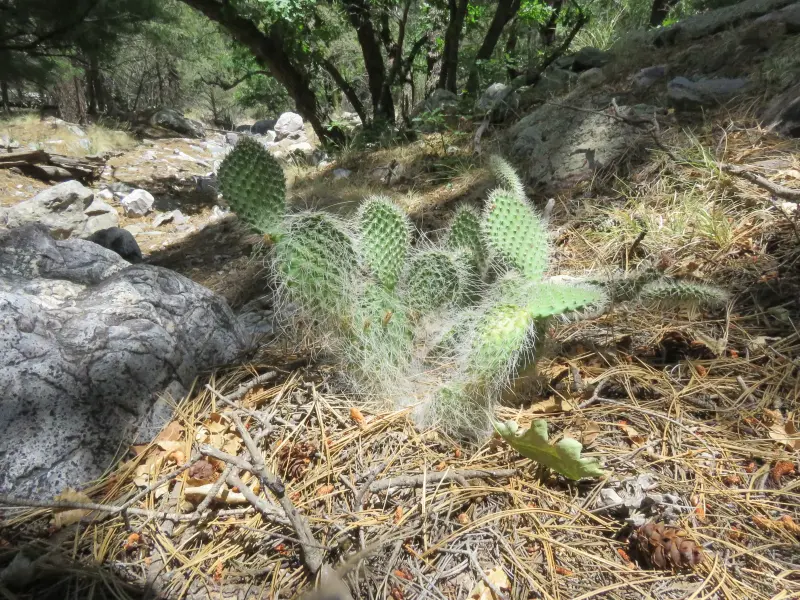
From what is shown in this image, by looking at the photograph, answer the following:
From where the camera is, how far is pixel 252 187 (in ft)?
5.05

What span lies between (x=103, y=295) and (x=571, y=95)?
3414mm

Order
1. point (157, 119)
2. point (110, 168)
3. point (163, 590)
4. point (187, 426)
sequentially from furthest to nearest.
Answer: point (157, 119) < point (110, 168) < point (187, 426) < point (163, 590)

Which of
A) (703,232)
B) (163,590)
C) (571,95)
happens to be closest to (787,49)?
(571,95)

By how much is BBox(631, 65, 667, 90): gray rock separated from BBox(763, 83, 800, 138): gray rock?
3.12 feet

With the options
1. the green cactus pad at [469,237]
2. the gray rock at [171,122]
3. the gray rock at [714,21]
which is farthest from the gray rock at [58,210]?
A: the gray rock at [171,122]

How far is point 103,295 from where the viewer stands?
4.92 ft

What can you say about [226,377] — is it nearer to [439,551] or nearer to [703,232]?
[439,551]

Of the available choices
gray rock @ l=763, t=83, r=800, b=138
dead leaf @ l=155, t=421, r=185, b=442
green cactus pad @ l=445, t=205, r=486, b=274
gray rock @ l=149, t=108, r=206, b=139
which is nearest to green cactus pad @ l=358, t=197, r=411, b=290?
green cactus pad @ l=445, t=205, r=486, b=274

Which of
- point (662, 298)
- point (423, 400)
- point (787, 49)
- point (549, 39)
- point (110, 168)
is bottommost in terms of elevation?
point (110, 168)

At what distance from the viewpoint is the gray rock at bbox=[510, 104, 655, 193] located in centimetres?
270

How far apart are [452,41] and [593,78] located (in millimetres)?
2815

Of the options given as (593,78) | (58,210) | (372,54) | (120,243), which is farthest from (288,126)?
(593,78)

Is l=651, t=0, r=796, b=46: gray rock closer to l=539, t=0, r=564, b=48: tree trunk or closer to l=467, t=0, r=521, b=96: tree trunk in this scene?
l=467, t=0, r=521, b=96: tree trunk

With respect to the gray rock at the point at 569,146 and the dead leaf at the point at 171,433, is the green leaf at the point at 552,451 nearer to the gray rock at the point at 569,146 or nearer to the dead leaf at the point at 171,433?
the dead leaf at the point at 171,433
